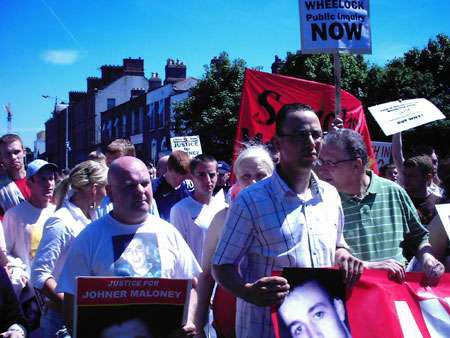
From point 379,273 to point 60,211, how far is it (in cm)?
202

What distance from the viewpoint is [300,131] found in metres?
2.59

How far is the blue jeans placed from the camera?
11.4 ft

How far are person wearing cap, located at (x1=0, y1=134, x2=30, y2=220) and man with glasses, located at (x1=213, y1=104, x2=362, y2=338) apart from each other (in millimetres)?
3255

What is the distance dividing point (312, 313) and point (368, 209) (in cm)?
87

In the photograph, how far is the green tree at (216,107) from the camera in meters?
29.7

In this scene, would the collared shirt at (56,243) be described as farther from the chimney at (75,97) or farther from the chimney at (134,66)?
the chimney at (75,97)

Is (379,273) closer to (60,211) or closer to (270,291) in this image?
(270,291)

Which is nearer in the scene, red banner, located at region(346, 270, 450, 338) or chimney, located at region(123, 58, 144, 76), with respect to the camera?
red banner, located at region(346, 270, 450, 338)

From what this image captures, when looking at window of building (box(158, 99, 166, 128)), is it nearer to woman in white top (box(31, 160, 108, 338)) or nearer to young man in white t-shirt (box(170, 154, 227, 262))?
young man in white t-shirt (box(170, 154, 227, 262))

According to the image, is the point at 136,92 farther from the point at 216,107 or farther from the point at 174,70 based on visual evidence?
the point at 216,107

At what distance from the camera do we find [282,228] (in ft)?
8.30

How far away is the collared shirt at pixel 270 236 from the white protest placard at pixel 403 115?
3.59m

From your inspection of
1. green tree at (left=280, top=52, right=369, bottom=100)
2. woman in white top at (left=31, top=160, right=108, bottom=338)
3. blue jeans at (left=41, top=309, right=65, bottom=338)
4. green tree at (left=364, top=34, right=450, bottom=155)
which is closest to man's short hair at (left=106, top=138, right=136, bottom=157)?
woman in white top at (left=31, top=160, right=108, bottom=338)

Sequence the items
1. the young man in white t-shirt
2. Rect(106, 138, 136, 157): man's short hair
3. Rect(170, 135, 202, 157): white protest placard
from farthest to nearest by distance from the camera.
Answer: Rect(170, 135, 202, 157): white protest placard < Rect(106, 138, 136, 157): man's short hair < the young man in white t-shirt
